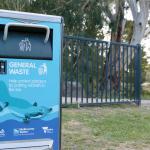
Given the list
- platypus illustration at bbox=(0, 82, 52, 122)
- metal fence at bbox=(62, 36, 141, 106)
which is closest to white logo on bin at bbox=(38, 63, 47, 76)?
platypus illustration at bbox=(0, 82, 52, 122)

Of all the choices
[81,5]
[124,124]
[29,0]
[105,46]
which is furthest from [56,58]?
[81,5]

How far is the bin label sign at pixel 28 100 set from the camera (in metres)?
4.69

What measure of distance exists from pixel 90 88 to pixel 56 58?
749 cm

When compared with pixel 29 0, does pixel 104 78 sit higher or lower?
lower

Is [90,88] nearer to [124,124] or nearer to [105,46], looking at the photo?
[105,46]

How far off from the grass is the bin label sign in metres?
2.94

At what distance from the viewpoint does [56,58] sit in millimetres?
4980

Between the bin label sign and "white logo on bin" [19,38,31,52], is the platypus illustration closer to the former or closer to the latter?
the bin label sign

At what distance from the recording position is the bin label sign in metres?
4.69

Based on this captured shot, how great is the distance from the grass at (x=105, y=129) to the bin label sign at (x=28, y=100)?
2.94m

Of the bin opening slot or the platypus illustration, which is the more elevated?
the bin opening slot

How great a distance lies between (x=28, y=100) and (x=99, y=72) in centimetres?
825

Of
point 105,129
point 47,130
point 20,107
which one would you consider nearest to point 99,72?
point 105,129

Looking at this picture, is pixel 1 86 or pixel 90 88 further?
pixel 90 88
